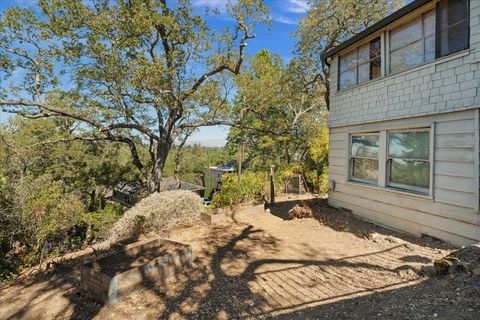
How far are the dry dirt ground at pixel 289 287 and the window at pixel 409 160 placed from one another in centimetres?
114

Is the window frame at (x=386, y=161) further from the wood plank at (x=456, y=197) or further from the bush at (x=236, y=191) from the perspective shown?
the bush at (x=236, y=191)

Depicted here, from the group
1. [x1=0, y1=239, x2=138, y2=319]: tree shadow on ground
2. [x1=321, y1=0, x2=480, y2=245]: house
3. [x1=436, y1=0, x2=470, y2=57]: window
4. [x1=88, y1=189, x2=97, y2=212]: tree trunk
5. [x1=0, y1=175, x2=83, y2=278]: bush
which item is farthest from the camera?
[x1=88, y1=189, x2=97, y2=212]: tree trunk

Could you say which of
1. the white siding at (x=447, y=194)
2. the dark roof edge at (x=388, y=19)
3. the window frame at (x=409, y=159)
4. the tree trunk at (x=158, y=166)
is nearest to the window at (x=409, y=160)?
the window frame at (x=409, y=159)

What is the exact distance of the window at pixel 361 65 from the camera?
6.52 metres

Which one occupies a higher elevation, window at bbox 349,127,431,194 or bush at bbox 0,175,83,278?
window at bbox 349,127,431,194

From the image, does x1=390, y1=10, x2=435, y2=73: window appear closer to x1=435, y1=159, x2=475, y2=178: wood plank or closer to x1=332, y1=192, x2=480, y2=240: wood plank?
x1=435, y1=159, x2=475, y2=178: wood plank

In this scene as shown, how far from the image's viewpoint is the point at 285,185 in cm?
1206

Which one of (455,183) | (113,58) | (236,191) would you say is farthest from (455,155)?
(113,58)

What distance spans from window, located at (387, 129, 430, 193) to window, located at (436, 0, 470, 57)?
154cm

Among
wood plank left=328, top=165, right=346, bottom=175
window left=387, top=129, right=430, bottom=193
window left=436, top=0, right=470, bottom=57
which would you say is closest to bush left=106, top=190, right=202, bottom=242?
wood plank left=328, top=165, right=346, bottom=175

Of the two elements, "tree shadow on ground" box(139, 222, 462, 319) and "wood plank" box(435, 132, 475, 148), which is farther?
"wood plank" box(435, 132, 475, 148)

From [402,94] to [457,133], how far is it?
149 centimetres

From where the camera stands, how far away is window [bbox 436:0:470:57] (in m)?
4.59

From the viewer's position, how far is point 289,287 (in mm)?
3699
